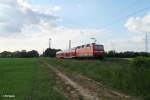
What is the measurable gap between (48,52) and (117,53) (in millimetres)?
73455

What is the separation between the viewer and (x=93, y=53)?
57.7 m

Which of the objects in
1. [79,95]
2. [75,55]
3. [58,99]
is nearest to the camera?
[58,99]

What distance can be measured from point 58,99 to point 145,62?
1705 cm

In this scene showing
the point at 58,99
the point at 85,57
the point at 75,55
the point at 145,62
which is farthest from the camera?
the point at 75,55

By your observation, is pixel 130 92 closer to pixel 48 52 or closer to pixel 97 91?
pixel 97 91

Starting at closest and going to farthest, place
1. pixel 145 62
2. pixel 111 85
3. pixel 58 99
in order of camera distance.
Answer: pixel 58 99, pixel 111 85, pixel 145 62

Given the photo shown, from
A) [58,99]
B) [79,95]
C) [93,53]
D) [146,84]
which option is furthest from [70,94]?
[93,53]

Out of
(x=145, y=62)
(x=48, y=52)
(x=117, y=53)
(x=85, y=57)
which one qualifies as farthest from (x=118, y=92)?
(x=48, y=52)

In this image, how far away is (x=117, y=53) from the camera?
96.8 m

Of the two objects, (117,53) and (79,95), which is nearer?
(79,95)

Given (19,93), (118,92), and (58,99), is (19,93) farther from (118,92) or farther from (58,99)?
(118,92)

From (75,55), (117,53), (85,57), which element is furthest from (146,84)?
(117,53)

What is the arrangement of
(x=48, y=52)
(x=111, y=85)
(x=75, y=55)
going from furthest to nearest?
1. (x=48, y=52)
2. (x=75, y=55)
3. (x=111, y=85)

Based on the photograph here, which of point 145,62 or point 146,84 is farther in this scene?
point 145,62
